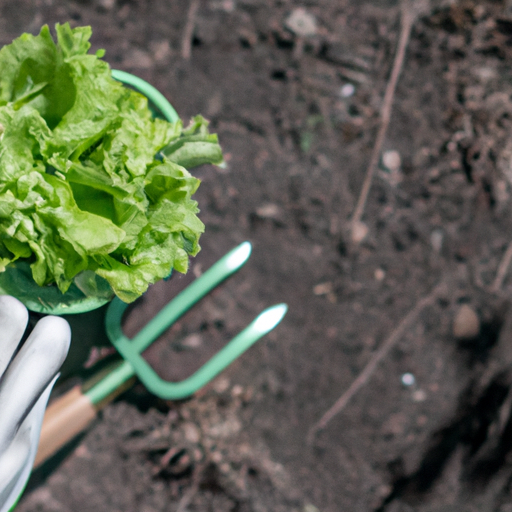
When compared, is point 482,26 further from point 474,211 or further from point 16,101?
point 16,101

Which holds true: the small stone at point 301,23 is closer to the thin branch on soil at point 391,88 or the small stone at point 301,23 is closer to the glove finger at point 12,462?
the thin branch on soil at point 391,88

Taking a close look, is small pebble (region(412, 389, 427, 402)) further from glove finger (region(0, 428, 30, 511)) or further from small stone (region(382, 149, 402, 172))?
glove finger (region(0, 428, 30, 511))

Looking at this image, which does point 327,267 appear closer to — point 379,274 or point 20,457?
point 379,274

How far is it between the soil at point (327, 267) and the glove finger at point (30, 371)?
497 millimetres

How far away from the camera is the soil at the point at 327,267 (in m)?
1.15

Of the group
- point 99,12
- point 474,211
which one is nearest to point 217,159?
point 99,12

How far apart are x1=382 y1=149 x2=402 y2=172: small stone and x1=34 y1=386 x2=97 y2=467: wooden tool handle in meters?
0.88

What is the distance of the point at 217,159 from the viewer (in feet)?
2.10

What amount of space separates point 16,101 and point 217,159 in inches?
9.8

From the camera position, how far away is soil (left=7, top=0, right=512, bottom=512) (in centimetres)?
115

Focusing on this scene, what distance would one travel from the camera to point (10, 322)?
0.61m

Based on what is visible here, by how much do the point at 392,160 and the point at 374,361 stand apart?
51cm

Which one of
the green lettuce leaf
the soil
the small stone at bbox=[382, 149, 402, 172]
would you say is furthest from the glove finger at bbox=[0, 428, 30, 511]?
the small stone at bbox=[382, 149, 402, 172]

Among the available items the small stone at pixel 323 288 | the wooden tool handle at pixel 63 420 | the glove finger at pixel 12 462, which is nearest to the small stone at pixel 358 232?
the small stone at pixel 323 288
